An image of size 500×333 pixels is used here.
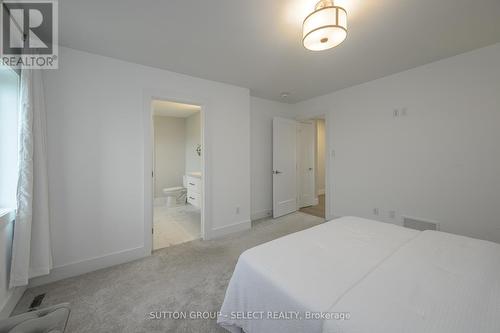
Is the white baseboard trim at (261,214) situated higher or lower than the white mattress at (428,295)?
lower

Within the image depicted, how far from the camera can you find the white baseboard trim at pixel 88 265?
1.90 m

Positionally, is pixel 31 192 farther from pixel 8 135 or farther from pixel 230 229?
pixel 230 229

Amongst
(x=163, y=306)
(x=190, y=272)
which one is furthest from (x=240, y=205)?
(x=163, y=306)

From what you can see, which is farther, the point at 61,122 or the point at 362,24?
the point at 61,122

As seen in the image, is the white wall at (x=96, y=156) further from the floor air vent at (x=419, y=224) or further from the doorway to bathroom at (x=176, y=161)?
the floor air vent at (x=419, y=224)

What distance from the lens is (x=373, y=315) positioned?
0.76m

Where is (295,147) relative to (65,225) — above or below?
above

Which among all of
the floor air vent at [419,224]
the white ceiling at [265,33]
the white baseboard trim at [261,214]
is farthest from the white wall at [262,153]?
the floor air vent at [419,224]

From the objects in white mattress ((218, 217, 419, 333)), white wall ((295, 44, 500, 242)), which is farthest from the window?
white wall ((295, 44, 500, 242))

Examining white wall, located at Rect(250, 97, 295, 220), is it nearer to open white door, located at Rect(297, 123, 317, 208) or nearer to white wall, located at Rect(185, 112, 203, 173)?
open white door, located at Rect(297, 123, 317, 208)

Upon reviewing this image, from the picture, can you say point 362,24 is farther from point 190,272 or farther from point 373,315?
point 190,272

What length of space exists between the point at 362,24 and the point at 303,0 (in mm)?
680

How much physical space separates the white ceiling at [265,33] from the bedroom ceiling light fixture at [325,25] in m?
0.18

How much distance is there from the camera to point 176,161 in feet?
18.7
